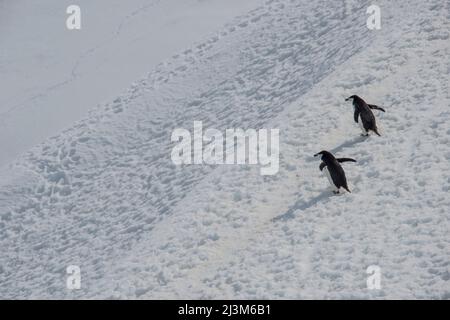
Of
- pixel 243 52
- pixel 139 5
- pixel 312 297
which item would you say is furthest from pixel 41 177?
pixel 139 5

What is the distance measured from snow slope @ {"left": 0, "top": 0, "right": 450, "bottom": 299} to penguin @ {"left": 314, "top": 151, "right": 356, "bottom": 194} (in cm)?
29

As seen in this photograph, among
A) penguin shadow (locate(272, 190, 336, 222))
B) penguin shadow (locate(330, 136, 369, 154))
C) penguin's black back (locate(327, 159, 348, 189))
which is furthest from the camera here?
penguin shadow (locate(330, 136, 369, 154))

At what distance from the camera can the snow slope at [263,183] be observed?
14461 mm

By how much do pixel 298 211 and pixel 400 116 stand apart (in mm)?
4035

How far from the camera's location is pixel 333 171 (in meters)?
15.9

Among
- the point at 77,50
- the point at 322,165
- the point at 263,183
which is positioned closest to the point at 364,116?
the point at 322,165

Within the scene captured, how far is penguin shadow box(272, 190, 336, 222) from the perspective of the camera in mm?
16031

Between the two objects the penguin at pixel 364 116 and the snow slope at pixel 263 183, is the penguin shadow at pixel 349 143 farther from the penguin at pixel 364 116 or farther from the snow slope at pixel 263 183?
the penguin at pixel 364 116

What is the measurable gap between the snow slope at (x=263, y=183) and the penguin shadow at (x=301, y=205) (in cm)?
5

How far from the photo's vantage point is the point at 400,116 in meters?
18.4

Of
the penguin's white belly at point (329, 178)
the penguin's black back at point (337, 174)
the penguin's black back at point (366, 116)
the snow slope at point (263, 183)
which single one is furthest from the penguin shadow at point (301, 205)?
the penguin's black back at point (366, 116)

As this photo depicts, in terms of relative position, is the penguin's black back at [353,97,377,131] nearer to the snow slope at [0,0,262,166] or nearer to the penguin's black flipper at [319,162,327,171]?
the penguin's black flipper at [319,162,327,171]

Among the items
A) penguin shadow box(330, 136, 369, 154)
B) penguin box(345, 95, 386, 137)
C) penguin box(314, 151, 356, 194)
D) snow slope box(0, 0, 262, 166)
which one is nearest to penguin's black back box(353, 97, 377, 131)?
penguin box(345, 95, 386, 137)

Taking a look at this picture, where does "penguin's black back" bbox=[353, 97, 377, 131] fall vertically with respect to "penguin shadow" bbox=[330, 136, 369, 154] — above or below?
above
